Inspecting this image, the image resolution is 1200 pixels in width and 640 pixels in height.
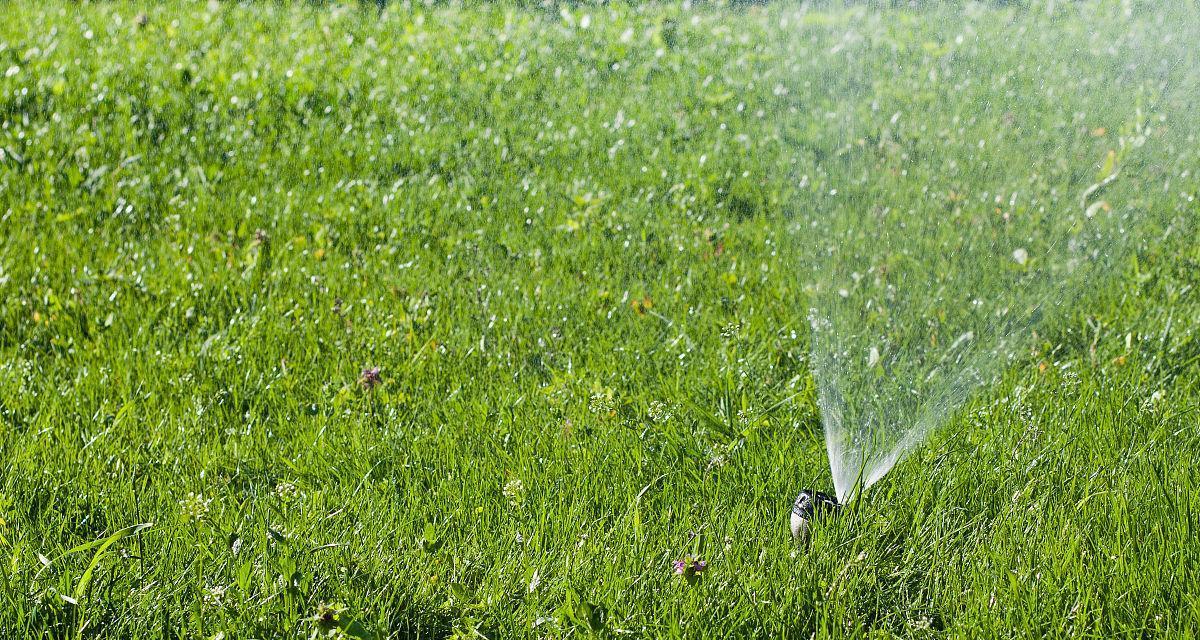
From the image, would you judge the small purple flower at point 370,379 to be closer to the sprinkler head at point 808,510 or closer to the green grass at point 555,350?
the green grass at point 555,350

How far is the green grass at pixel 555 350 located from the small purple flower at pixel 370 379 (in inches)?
1.6

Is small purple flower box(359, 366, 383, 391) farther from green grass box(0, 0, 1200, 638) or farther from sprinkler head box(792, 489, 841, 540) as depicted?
sprinkler head box(792, 489, 841, 540)

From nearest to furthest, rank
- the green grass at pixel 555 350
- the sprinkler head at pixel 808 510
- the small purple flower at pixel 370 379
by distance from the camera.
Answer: the green grass at pixel 555 350
the sprinkler head at pixel 808 510
the small purple flower at pixel 370 379

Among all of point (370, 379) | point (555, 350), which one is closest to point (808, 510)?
point (555, 350)

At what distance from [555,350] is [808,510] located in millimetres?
1195

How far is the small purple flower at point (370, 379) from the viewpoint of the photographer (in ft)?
10.2

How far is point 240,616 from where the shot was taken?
2.09m

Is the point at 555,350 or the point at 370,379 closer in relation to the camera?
the point at 370,379

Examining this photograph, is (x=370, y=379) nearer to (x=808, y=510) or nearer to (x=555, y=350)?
(x=555, y=350)

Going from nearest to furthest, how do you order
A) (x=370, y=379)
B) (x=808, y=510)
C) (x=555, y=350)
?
(x=808, y=510)
(x=370, y=379)
(x=555, y=350)

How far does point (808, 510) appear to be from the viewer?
232 cm

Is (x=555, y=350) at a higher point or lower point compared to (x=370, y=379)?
lower

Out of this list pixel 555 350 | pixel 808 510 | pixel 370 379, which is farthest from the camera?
pixel 555 350

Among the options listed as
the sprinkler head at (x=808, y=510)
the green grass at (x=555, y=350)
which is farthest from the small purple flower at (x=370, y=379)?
the sprinkler head at (x=808, y=510)
